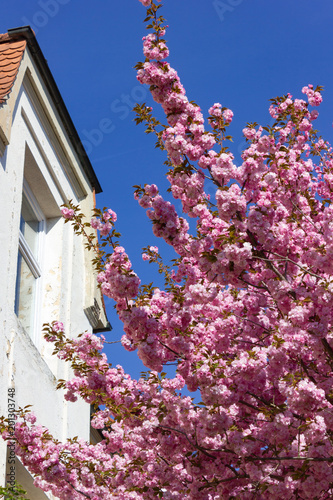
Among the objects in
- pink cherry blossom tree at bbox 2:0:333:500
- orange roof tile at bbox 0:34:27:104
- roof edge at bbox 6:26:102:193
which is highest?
roof edge at bbox 6:26:102:193

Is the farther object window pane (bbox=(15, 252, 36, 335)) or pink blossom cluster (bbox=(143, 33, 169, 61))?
window pane (bbox=(15, 252, 36, 335))

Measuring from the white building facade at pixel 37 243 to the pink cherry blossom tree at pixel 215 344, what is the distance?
0.86 metres

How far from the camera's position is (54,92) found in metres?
9.02

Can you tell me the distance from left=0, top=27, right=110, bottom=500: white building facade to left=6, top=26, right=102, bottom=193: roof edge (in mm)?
14

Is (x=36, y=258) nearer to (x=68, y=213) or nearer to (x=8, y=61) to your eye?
(x=8, y=61)

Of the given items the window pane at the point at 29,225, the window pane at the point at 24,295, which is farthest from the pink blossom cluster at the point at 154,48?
the window pane at the point at 29,225

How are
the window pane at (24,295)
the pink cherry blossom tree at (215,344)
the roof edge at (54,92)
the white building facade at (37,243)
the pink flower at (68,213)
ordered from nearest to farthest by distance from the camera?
the pink cherry blossom tree at (215,344) → the pink flower at (68,213) → the white building facade at (37,243) → the window pane at (24,295) → the roof edge at (54,92)

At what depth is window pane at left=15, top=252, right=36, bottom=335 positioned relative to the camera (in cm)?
770

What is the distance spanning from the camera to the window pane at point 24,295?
7703 mm

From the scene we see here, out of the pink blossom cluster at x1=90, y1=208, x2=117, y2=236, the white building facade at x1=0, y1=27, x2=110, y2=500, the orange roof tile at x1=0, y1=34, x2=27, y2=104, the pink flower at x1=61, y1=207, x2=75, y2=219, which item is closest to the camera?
the pink blossom cluster at x1=90, y1=208, x2=117, y2=236

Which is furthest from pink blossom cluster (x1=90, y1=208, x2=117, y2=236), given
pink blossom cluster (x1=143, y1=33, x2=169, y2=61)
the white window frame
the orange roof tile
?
the white window frame

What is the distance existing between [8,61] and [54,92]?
1.26 m

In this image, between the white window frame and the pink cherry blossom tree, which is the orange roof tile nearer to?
the white window frame

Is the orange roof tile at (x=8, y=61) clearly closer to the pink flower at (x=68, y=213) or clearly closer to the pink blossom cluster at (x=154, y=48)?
the pink flower at (x=68, y=213)
